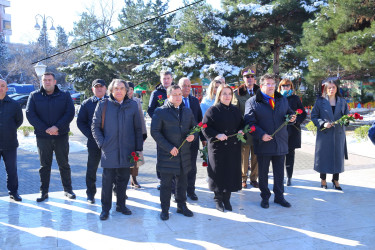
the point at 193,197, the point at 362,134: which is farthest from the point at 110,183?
the point at 362,134

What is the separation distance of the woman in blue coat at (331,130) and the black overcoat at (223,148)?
1.72m

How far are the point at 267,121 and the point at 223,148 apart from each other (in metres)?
0.76

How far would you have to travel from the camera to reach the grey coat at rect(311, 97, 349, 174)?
5480 millimetres

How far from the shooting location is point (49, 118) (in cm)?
500

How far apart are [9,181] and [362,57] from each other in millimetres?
Result: 9696

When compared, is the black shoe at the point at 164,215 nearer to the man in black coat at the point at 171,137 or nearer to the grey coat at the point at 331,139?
the man in black coat at the point at 171,137

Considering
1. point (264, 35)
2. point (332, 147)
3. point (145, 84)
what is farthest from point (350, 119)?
point (145, 84)

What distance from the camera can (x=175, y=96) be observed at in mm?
4273

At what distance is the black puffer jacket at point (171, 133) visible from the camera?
4.27 m

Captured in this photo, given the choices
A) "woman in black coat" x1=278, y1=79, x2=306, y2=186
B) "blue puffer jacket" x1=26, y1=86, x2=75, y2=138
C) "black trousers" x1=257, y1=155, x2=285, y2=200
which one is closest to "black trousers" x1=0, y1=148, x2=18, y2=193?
"blue puffer jacket" x1=26, y1=86, x2=75, y2=138

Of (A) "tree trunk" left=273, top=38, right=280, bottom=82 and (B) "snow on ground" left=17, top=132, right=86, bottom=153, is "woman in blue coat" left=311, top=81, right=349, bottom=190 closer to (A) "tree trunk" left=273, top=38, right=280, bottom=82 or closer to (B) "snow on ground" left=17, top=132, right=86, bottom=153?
(B) "snow on ground" left=17, top=132, right=86, bottom=153

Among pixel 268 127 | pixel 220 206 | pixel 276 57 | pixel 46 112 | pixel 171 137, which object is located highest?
pixel 276 57

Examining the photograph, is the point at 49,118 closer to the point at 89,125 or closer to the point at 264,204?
the point at 89,125

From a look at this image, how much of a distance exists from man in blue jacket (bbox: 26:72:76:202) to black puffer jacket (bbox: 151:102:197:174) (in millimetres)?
1591
